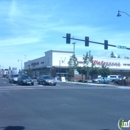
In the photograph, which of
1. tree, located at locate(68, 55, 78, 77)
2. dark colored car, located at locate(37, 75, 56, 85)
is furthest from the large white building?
dark colored car, located at locate(37, 75, 56, 85)

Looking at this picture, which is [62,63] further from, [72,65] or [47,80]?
[47,80]

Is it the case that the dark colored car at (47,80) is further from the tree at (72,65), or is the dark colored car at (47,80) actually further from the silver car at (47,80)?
the tree at (72,65)

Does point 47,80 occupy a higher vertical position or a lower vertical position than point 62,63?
lower

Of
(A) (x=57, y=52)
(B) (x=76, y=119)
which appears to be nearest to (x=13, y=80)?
(A) (x=57, y=52)

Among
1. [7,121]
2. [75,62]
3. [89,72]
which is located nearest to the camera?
[7,121]

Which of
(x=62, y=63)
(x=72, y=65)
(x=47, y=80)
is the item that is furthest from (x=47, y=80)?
(x=62, y=63)

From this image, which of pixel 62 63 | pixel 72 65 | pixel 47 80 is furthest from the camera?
pixel 62 63

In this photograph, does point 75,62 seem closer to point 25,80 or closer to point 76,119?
point 25,80

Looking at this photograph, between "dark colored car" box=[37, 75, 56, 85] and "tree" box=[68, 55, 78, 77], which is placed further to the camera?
"tree" box=[68, 55, 78, 77]

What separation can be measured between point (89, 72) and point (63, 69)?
24963 mm

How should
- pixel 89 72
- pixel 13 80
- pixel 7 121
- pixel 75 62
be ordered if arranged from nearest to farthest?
pixel 7 121
pixel 13 80
pixel 89 72
pixel 75 62

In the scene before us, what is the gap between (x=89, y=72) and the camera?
259 ft

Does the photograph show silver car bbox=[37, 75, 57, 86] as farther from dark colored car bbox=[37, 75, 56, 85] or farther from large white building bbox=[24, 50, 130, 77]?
large white building bbox=[24, 50, 130, 77]

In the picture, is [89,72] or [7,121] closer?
[7,121]
